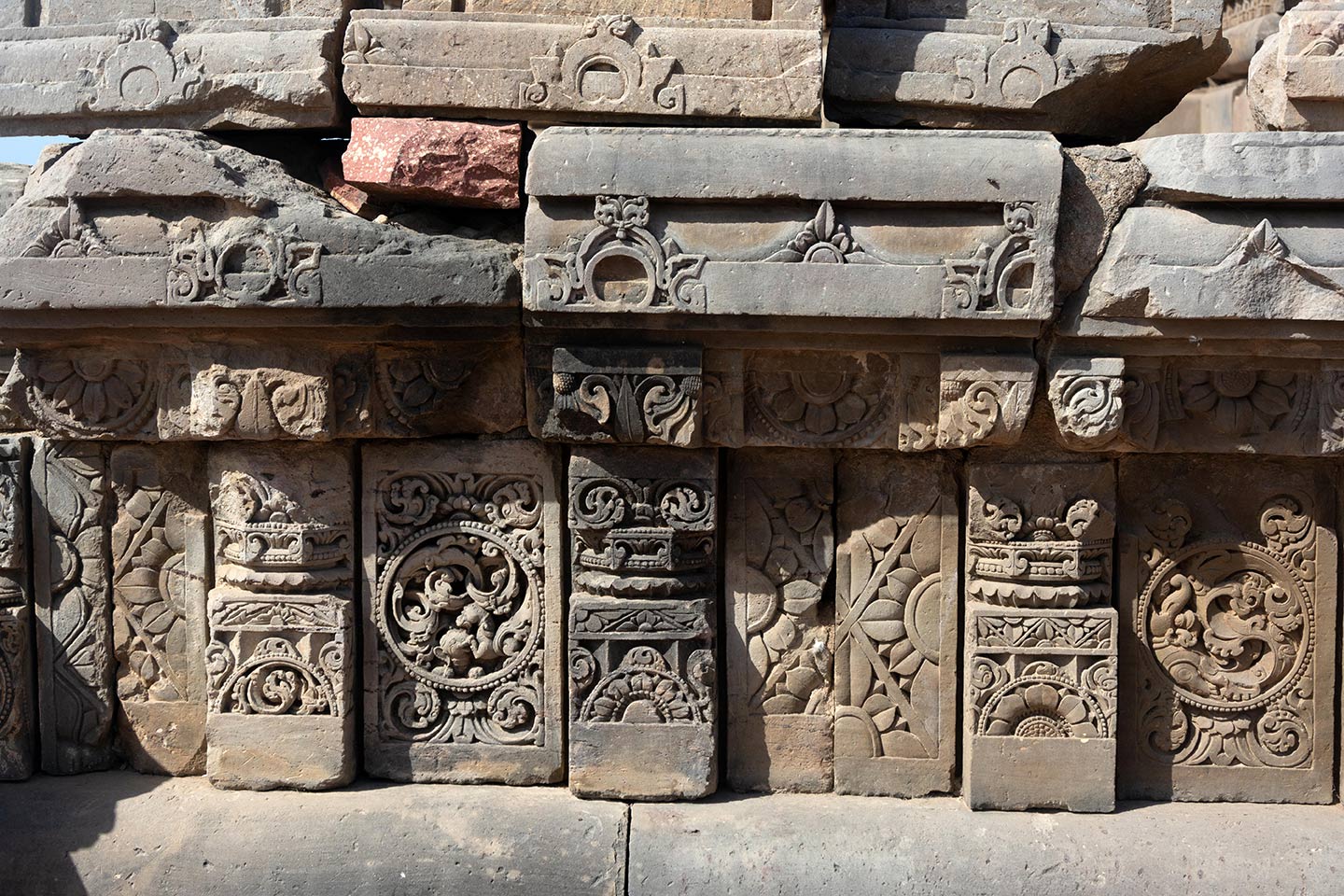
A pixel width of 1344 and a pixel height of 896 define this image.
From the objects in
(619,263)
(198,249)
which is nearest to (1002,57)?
(619,263)

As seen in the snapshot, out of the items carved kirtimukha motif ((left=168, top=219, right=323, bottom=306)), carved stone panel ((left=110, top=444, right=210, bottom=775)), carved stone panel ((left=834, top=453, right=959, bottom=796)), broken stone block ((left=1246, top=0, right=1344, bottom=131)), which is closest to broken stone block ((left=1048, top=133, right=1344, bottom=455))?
broken stone block ((left=1246, top=0, right=1344, bottom=131))

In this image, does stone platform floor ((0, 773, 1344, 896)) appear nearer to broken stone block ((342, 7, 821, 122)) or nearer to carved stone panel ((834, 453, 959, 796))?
carved stone panel ((834, 453, 959, 796))

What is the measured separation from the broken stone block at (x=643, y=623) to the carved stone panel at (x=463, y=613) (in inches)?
5.9

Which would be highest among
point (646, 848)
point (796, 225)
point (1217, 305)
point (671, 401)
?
point (796, 225)

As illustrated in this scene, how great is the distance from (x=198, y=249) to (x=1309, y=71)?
318 cm

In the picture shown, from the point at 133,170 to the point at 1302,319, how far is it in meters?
3.19

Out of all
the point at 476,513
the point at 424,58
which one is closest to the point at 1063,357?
the point at 476,513

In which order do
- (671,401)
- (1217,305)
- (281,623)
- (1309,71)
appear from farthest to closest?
(281,623) → (1309,71) → (671,401) → (1217,305)

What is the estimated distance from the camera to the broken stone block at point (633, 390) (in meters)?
3.40

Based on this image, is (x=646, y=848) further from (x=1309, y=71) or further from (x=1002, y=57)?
(x=1309, y=71)

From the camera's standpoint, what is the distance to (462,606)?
3707 millimetres

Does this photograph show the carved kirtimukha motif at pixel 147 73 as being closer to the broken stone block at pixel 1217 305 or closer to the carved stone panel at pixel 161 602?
the carved stone panel at pixel 161 602

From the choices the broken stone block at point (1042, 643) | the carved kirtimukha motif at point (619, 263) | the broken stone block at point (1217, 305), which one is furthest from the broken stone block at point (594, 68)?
the broken stone block at point (1042, 643)

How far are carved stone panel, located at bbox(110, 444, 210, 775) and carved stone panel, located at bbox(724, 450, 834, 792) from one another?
1.66 metres
